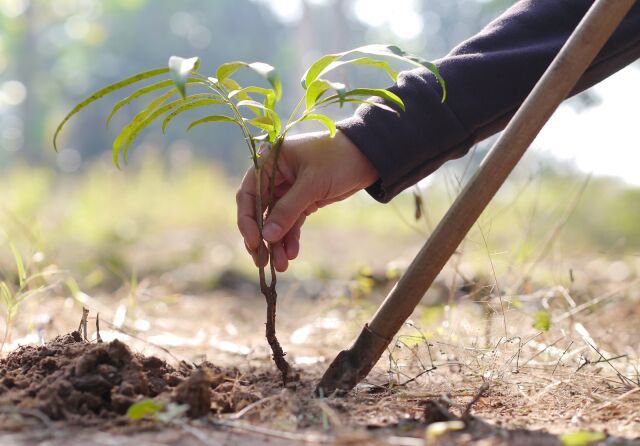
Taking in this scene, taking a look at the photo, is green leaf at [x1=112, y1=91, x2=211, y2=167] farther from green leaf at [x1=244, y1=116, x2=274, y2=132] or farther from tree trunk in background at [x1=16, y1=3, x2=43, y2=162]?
tree trunk in background at [x1=16, y1=3, x2=43, y2=162]

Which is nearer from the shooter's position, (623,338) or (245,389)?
(245,389)

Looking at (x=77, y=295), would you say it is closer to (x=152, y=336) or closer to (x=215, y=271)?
(x=152, y=336)

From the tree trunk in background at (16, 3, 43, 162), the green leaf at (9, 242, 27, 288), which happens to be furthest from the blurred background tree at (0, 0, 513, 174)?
the green leaf at (9, 242, 27, 288)

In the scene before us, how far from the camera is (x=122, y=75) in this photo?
31438 mm

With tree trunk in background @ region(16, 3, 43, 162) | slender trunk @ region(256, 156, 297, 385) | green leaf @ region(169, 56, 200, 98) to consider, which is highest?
tree trunk in background @ region(16, 3, 43, 162)

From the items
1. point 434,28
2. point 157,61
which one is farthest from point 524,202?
point 157,61

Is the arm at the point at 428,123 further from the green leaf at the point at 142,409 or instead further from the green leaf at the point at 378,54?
the green leaf at the point at 142,409

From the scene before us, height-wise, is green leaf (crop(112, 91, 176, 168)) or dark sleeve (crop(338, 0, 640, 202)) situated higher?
dark sleeve (crop(338, 0, 640, 202))

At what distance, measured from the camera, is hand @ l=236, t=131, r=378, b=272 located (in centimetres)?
149

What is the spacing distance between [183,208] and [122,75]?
2559 cm

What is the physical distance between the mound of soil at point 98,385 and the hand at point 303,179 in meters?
0.31

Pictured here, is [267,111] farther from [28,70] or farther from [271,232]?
[28,70]

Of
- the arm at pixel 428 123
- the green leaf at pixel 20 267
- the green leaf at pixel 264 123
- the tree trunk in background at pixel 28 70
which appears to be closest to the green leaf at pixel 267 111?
the green leaf at pixel 264 123

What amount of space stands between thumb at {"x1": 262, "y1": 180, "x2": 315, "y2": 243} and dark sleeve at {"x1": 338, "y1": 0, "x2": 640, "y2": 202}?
6.8 inches
